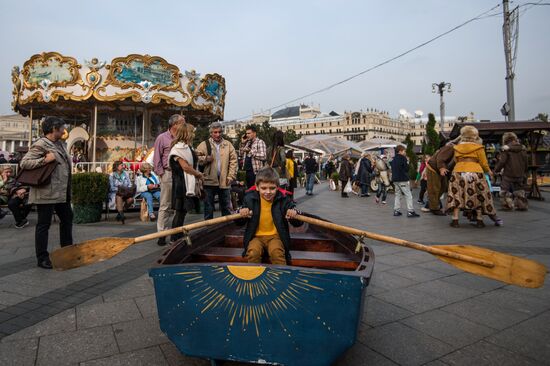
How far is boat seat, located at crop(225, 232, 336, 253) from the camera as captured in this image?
354 cm

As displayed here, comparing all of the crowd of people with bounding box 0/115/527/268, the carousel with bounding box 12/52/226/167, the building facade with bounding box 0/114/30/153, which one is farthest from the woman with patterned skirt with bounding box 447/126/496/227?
the building facade with bounding box 0/114/30/153

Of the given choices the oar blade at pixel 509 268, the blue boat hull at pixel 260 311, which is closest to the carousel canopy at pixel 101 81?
the blue boat hull at pixel 260 311

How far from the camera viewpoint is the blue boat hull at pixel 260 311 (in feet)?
5.81

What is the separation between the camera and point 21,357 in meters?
2.25

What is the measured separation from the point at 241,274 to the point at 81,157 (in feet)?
63.5

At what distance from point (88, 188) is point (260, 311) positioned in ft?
23.7

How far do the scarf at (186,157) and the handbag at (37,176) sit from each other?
1.49 meters

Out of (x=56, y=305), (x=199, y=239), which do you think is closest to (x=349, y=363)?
(x=199, y=239)

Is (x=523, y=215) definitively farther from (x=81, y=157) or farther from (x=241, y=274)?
(x=81, y=157)

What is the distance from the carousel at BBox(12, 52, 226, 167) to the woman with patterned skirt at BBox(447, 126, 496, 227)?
10111mm

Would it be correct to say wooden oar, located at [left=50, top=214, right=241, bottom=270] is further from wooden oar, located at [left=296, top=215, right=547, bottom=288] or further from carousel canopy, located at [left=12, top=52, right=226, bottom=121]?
carousel canopy, located at [left=12, top=52, right=226, bottom=121]

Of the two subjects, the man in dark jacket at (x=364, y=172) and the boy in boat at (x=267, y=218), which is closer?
the boy in boat at (x=267, y=218)

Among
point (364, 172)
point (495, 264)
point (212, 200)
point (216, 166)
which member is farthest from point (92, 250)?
point (364, 172)

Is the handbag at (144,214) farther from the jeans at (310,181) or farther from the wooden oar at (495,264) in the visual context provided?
the jeans at (310,181)
